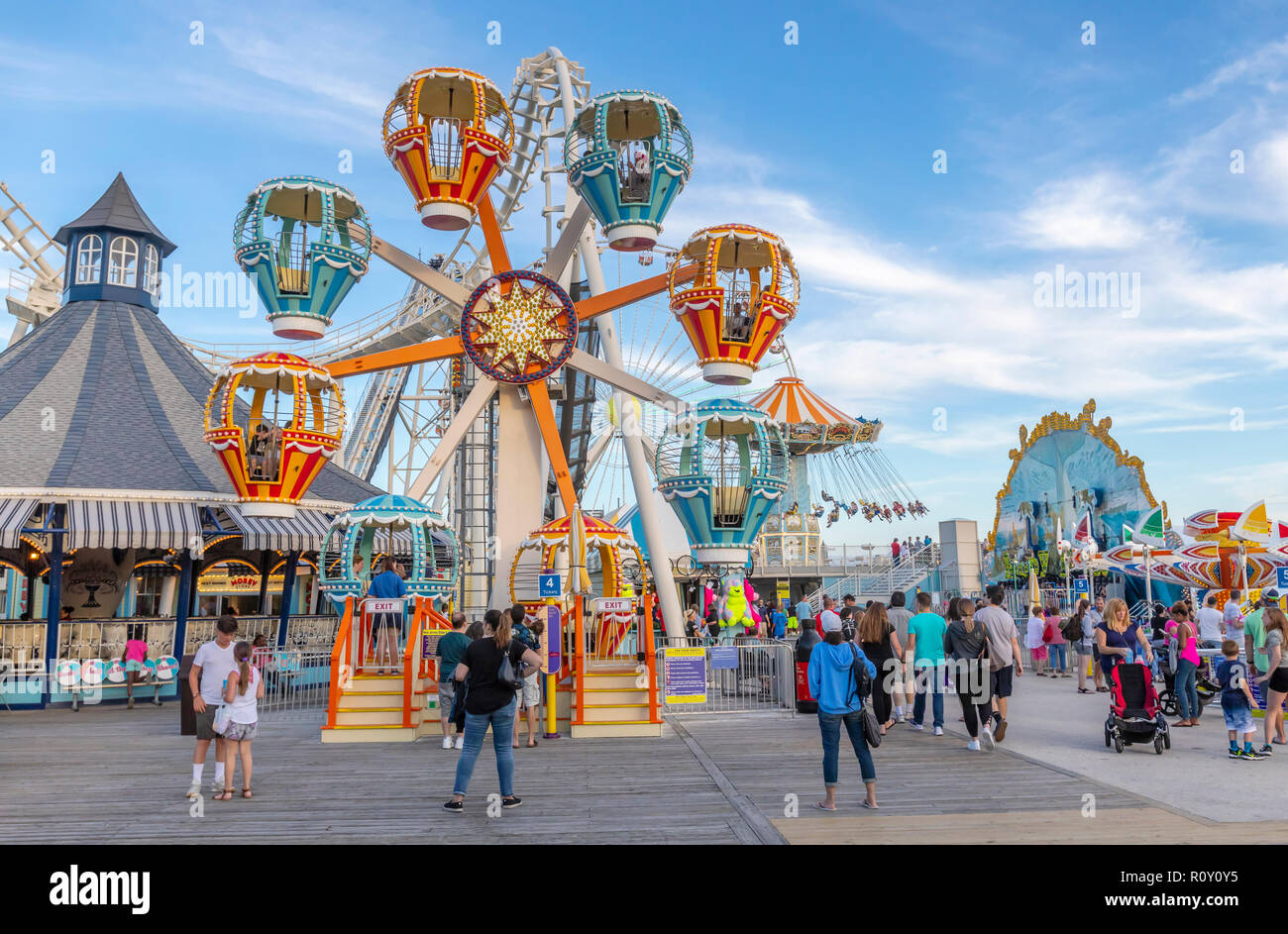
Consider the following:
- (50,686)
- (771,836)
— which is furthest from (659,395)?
(50,686)

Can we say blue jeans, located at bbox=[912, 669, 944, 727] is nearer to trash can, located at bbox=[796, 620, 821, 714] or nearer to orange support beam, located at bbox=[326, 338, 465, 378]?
trash can, located at bbox=[796, 620, 821, 714]

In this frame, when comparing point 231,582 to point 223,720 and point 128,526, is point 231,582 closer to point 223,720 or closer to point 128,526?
point 128,526

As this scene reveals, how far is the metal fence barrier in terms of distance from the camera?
48.1 feet

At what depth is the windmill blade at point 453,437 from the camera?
16172 millimetres

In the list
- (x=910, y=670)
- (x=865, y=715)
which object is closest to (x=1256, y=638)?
(x=910, y=670)

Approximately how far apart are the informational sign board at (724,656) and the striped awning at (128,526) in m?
9.32

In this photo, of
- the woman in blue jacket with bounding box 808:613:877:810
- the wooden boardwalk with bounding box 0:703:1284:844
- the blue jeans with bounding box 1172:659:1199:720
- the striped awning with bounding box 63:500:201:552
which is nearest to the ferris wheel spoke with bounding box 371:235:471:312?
the striped awning with bounding box 63:500:201:552

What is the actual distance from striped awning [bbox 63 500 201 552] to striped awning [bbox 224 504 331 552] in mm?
933

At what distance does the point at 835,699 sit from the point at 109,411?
1743 cm

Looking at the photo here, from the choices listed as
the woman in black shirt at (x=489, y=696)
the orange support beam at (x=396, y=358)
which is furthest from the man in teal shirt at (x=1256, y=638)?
the orange support beam at (x=396, y=358)

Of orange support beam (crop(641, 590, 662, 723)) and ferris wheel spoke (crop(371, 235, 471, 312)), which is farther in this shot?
ferris wheel spoke (crop(371, 235, 471, 312))

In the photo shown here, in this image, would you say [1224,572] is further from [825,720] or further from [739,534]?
[825,720]

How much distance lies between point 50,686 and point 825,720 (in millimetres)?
15085

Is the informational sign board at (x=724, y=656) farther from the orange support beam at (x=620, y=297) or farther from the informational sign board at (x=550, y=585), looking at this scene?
the orange support beam at (x=620, y=297)
